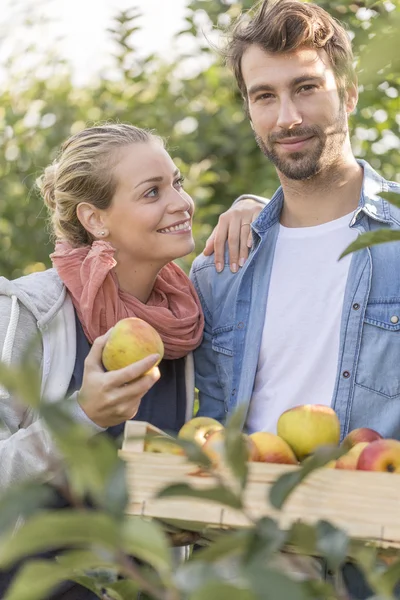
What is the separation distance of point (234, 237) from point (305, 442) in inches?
42.9

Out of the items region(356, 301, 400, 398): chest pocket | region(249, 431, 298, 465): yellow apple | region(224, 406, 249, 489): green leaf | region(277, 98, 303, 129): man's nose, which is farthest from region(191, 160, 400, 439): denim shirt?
region(224, 406, 249, 489): green leaf

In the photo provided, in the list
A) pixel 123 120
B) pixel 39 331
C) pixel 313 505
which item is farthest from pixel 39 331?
pixel 123 120

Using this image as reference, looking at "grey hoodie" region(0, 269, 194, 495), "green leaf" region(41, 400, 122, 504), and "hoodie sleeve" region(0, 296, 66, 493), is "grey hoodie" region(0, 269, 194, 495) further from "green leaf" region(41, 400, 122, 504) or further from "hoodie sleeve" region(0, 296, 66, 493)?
"green leaf" region(41, 400, 122, 504)

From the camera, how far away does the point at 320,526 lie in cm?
71

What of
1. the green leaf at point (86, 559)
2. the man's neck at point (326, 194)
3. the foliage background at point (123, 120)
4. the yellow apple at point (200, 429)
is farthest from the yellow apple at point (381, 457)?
the foliage background at point (123, 120)

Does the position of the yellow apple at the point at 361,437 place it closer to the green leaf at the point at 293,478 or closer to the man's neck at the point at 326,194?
the green leaf at the point at 293,478

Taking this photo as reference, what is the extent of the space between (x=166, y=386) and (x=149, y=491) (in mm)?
1110

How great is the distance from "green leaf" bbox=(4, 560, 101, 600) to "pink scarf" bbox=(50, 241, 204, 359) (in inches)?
65.8

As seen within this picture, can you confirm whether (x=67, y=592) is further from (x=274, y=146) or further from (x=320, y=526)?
(x=320, y=526)

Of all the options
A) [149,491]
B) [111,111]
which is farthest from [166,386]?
[111,111]

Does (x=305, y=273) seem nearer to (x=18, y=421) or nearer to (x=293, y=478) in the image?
(x=18, y=421)

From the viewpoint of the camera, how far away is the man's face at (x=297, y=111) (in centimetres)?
241

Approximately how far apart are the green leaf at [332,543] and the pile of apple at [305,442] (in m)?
0.64

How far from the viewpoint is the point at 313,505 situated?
3.80ft
